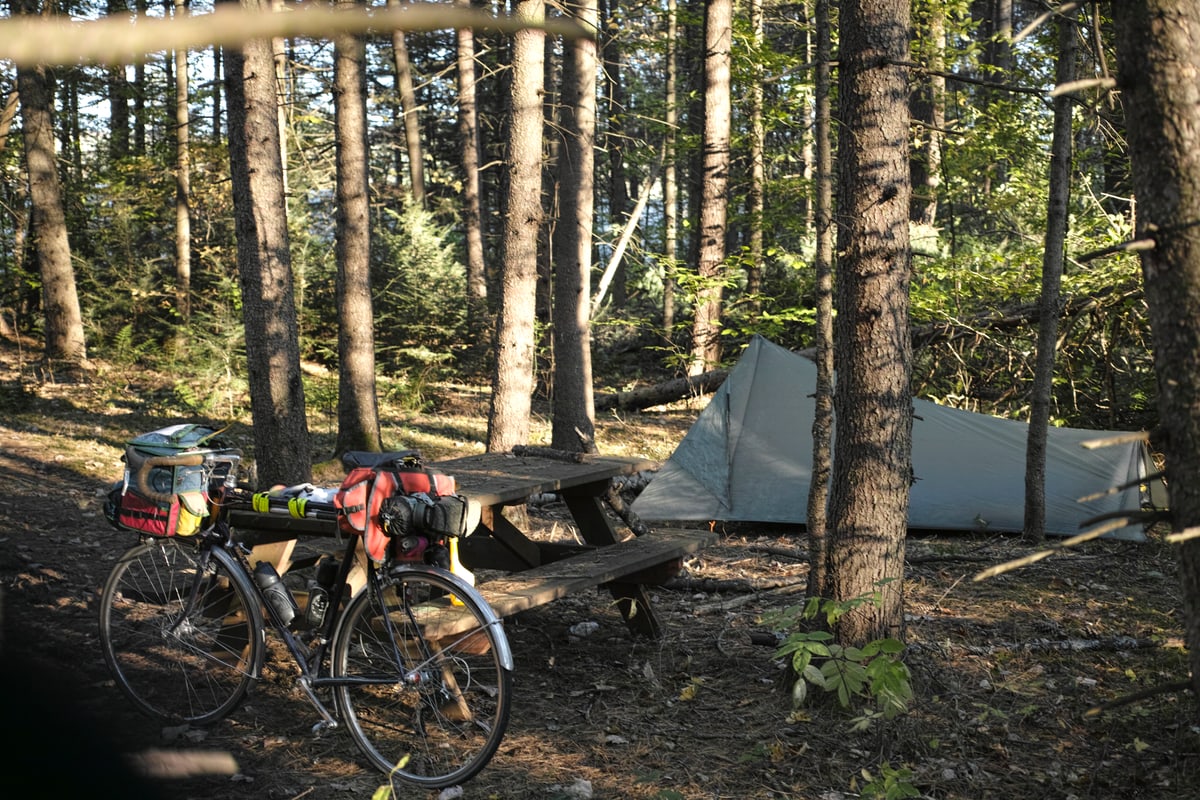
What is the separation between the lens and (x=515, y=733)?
13.5ft

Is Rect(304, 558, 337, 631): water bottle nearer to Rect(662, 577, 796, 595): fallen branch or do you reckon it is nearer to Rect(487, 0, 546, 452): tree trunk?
Rect(662, 577, 796, 595): fallen branch

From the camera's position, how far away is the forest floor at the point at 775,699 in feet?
11.8

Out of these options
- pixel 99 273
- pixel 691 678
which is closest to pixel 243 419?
pixel 99 273

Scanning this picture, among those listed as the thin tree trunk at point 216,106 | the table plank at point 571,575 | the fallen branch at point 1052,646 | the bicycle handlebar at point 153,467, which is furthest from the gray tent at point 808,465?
the thin tree trunk at point 216,106

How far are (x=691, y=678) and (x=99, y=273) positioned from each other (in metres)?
16.1

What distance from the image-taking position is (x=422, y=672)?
12.2ft

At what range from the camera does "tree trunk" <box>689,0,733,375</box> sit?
41.0 feet

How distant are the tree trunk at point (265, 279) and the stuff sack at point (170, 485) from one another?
10.2 ft

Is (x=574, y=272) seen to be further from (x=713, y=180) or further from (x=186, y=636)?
(x=186, y=636)

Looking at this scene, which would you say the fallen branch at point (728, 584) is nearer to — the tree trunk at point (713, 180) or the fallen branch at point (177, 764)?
the fallen branch at point (177, 764)

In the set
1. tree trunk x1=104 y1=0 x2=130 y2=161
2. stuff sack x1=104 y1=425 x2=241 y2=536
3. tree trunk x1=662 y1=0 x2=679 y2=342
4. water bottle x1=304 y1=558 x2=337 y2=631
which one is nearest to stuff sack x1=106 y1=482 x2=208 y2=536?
stuff sack x1=104 y1=425 x2=241 y2=536

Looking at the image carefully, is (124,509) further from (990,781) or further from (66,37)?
(66,37)

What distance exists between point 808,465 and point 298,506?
4.55 m

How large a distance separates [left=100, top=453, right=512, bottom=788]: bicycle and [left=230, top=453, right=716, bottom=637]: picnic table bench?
235mm
